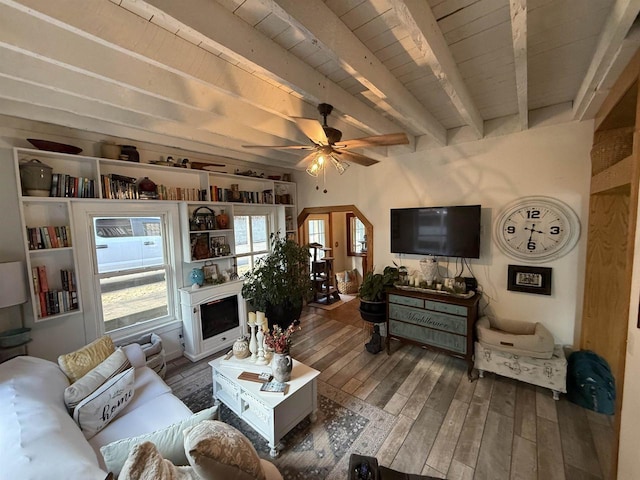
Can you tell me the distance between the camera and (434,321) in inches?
111

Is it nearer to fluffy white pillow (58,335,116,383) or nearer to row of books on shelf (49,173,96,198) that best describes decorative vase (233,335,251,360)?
fluffy white pillow (58,335,116,383)

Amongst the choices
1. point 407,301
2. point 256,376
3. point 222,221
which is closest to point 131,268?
point 222,221

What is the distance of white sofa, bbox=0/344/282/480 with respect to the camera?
1.02 metres

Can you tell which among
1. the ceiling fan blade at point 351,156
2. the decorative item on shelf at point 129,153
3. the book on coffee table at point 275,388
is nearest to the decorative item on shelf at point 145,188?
the decorative item on shelf at point 129,153

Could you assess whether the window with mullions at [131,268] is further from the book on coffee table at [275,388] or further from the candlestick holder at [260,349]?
the book on coffee table at [275,388]

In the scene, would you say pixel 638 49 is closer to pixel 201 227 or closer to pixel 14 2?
pixel 14 2

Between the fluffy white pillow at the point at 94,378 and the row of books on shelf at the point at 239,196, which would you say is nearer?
the fluffy white pillow at the point at 94,378

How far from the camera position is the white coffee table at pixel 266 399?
1.83 meters

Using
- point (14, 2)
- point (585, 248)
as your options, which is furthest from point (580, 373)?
point (14, 2)

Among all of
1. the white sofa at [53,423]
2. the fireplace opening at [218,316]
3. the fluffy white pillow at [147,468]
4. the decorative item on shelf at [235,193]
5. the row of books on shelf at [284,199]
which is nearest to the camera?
Answer: the fluffy white pillow at [147,468]

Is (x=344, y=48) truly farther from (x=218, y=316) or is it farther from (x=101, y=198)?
(x=218, y=316)

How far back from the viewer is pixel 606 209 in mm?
2238

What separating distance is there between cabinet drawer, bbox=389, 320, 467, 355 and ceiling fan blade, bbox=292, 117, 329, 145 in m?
2.31

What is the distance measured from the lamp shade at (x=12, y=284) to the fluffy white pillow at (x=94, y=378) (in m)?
0.89
